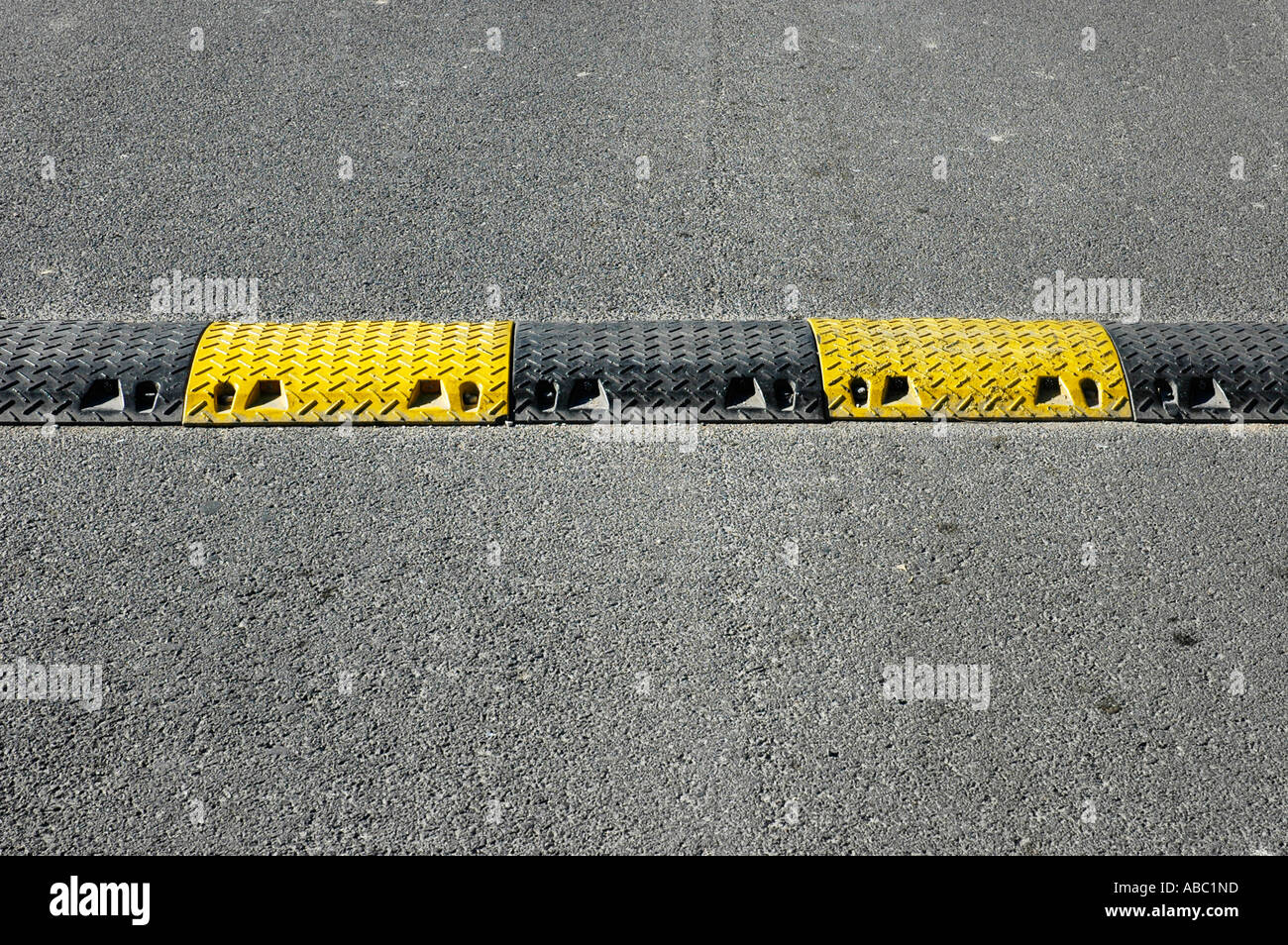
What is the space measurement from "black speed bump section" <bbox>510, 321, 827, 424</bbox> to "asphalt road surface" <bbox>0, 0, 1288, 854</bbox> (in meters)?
0.13

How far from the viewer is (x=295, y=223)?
15.7 ft

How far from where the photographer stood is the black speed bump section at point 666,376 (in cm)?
383

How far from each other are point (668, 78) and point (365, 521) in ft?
11.2

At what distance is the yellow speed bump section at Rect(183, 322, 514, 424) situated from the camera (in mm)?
3793

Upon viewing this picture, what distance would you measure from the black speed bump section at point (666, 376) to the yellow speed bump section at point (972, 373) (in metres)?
0.10

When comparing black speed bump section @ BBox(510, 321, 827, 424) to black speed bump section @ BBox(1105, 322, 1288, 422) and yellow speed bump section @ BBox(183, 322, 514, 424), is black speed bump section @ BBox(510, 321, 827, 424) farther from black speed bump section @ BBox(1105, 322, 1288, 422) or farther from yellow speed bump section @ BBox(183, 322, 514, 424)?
black speed bump section @ BBox(1105, 322, 1288, 422)

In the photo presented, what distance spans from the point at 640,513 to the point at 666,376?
60cm

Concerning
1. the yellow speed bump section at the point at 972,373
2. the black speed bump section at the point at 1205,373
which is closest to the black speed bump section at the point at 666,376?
the yellow speed bump section at the point at 972,373

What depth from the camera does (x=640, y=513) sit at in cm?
346

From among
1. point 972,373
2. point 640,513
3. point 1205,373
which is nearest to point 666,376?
point 640,513

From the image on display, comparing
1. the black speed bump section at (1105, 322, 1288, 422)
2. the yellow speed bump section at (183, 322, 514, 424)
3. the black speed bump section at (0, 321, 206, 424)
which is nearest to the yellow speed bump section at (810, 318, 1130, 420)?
the black speed bump section at (1105, 322, 1288, 422)
